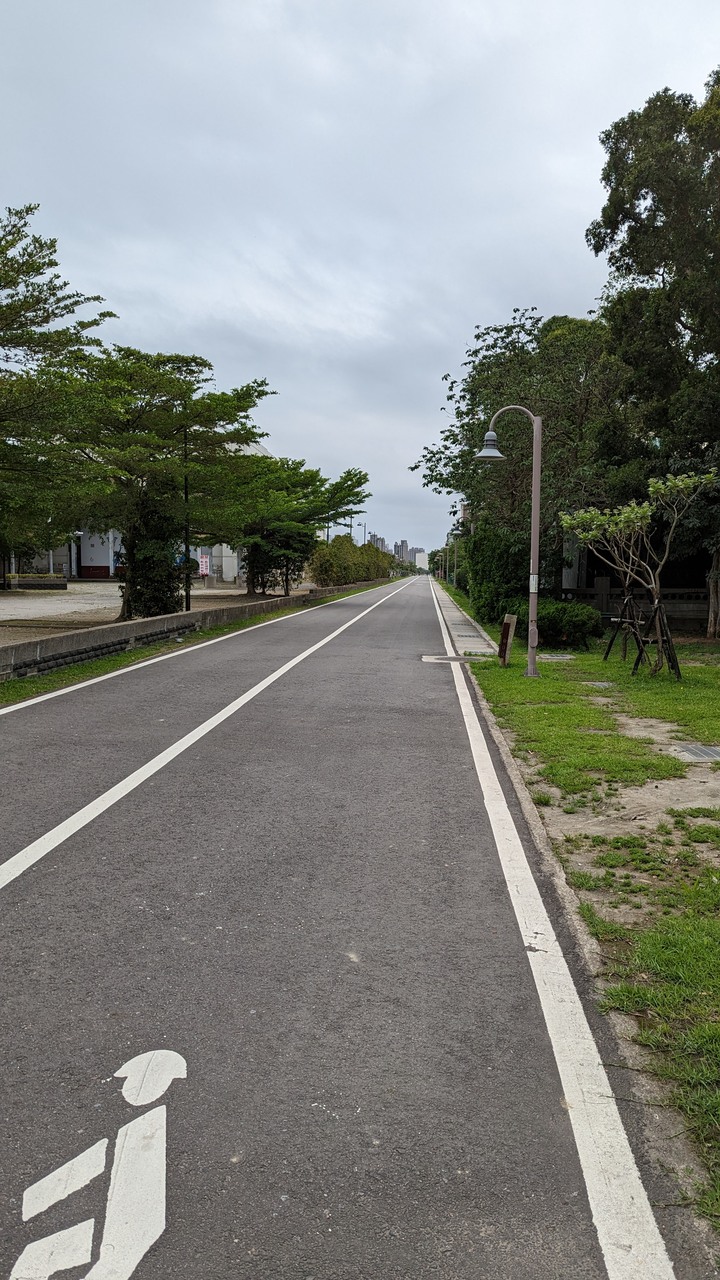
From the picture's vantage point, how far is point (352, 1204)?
244 cm

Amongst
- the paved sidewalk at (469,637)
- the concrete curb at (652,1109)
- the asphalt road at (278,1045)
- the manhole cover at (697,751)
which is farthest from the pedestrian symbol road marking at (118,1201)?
the paved sidewalk at (469,637)

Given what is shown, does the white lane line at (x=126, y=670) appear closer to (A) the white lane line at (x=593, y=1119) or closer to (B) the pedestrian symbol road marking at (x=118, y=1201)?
(A) the white lane line at (x=593, y=1119)

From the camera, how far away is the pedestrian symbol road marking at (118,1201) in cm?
223

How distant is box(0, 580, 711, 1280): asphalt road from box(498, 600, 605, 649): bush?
13290mm

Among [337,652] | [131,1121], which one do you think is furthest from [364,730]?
[337,652]

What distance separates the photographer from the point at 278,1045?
10.6 ft

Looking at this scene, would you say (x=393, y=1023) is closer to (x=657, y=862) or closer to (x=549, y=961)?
(x=549, y=961)

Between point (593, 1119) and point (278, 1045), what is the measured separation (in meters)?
1.18

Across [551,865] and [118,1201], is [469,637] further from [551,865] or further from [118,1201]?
[118,1201]

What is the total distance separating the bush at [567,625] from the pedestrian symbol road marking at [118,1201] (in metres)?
17.8

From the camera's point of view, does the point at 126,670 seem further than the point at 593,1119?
Yes

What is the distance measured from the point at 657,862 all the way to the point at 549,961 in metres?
1.65

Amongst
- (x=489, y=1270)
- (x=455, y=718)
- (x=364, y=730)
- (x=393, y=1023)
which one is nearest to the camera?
(x=489, y=1270)

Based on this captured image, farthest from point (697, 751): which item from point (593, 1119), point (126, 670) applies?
point (126, 670)
